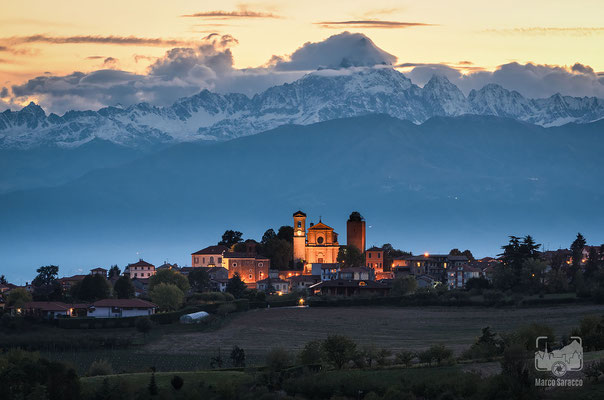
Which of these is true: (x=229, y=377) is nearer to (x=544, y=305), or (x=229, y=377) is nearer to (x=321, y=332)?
(x=321, y=332)

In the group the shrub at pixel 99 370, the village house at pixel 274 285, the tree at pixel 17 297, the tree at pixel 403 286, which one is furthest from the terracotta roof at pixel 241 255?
the shrub at pixel 99 370

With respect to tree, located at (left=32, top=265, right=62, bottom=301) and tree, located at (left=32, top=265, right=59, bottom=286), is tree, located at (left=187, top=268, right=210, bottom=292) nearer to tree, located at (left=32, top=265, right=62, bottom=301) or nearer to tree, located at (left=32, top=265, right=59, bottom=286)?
tree, located at (left=32, top=265, right=62, bottom=301)

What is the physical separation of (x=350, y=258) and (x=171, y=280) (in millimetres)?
34949

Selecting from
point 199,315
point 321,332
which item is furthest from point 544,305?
point 199,315

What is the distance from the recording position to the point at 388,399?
51.9m

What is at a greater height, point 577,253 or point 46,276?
point 577,253

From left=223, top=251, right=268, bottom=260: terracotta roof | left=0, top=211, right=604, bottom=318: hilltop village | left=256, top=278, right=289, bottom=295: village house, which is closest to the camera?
left=0, top=211, right=604, bottom=318: hilltop village

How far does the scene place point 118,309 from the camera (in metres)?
116

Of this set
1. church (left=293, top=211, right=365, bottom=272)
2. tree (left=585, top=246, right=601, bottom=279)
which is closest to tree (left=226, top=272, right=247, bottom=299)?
church (left=293, top=211, right=365, bottom=272)

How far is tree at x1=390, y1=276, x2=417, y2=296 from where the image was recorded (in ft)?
448

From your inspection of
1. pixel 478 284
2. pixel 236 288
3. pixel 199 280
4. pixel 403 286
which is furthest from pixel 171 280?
pixel 478 284

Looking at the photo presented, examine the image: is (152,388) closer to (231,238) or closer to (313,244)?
(313,244)

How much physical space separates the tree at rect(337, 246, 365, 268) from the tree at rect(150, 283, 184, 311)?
148ft

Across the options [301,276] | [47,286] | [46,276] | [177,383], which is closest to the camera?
[177,383]
